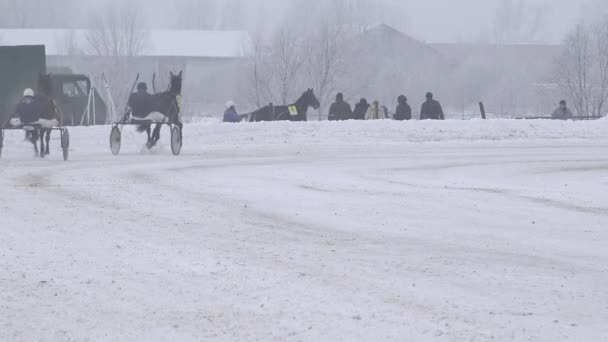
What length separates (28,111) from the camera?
23219 millimetres

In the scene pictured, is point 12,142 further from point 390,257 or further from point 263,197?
point 390,257

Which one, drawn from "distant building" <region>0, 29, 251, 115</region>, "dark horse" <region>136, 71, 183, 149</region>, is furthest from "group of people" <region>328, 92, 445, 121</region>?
"distant building" <region>0, 29, 251, 115</region>

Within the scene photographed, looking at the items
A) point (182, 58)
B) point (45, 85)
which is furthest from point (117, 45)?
point (45, 85)

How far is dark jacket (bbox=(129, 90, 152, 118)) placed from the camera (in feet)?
80.5

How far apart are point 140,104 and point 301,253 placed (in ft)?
51.2

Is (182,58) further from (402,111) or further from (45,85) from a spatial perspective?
(45,85)

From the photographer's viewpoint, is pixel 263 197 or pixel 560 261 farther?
pixel 263 197

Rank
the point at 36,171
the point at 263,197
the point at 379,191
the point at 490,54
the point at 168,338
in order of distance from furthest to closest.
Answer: the point at 490,54, the point at 36,171, the point at 379,191, the point at 263,197, the point at 168,338

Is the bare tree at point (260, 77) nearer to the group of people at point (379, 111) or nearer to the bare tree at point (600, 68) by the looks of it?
the bare tree at point (600, 68)

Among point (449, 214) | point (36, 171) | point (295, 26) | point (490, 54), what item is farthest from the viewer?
point (490, 54)

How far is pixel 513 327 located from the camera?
679 cm

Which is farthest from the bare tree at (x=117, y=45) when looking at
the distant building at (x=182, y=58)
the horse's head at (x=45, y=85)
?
the horse's head at (x=45, y=85)

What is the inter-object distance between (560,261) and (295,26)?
67397 mm

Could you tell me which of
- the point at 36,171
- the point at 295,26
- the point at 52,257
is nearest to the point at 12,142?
the point at 36,171
